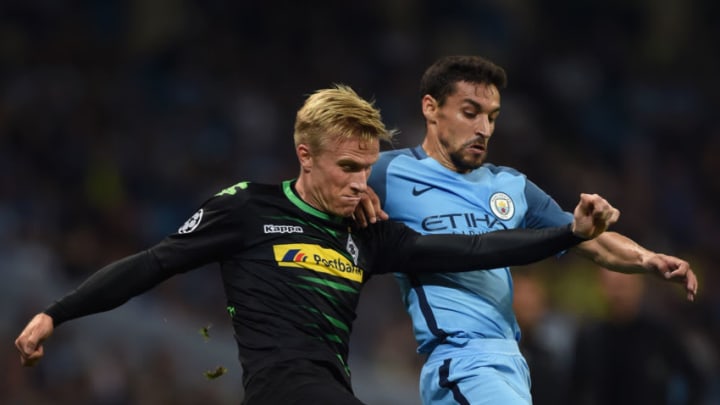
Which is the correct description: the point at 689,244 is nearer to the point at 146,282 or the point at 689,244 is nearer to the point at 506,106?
the point at 506,106

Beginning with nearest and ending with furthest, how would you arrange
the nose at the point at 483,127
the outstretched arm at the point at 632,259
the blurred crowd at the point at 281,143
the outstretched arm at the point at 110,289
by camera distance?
the outstretched arm at the point at 110,289
the outstretched arm at the point at 632,259
the nose at the point at 483,127
the blurred crowd at the point at 281,143

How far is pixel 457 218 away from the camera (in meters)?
5.11

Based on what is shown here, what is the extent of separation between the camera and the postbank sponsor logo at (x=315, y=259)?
446 cm

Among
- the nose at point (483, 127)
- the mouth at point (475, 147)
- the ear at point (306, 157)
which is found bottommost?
the ear at point (306, 157)

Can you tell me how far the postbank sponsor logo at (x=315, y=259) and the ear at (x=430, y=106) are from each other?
1.01 meters

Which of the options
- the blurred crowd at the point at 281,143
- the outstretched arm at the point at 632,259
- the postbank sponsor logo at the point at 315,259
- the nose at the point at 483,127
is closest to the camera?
the postbank sponsor logo at the point at 315,259

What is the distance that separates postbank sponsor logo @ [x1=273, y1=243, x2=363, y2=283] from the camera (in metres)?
4.46

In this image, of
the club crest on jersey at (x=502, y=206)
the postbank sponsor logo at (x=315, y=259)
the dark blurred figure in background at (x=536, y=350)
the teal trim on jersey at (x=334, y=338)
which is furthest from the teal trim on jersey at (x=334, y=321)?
the dark blurred figure in background at (x=536, y=350)

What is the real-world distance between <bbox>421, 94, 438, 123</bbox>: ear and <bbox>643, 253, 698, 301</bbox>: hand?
1.08m

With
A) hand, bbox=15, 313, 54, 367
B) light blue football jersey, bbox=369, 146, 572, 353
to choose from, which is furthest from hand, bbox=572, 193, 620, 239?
hand, bbox=15, 313, 54, 367

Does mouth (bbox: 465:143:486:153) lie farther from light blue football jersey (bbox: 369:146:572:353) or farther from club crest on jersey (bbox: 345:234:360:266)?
club crest on jersey (bbox: 345:234:360:266)

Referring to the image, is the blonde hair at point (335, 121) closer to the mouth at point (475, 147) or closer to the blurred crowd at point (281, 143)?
the mouth at point (475, 147)

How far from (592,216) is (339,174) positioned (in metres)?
0.90

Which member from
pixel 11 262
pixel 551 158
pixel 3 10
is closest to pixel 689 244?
pixel 551 158
